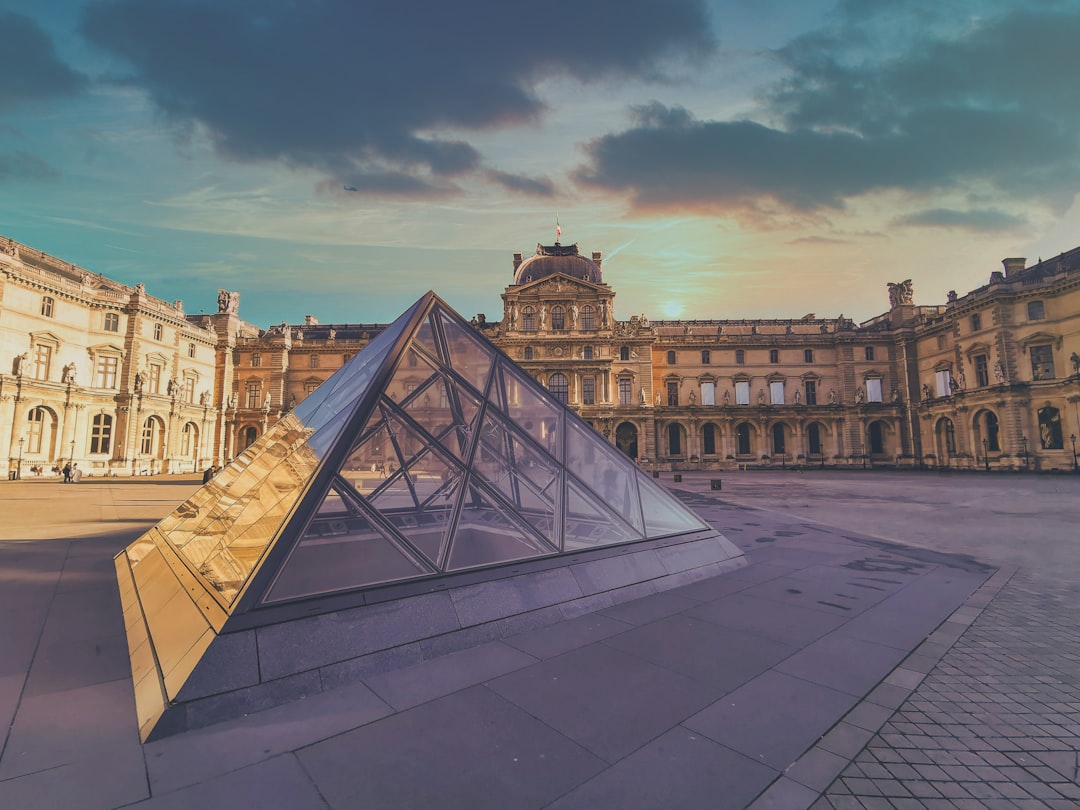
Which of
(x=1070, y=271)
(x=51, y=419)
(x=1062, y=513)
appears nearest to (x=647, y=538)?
(x=1062, y=513)

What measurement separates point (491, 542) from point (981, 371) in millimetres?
50842

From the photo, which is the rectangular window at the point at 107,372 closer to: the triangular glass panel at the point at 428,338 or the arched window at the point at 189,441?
the arched window at the point at 189,441

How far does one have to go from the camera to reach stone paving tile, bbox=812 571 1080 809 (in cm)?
275

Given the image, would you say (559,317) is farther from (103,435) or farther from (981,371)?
(103,435)

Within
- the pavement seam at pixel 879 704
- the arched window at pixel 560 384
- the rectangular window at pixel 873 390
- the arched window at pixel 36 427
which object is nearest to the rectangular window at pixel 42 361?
the arched window at pixel 36 427

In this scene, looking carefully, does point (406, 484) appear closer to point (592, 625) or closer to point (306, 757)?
point (592, 625)

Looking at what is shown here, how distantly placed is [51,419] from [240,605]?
42.1 meters

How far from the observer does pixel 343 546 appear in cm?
687

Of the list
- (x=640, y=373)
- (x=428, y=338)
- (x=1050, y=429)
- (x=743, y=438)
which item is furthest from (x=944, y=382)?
(x=428, y=338)

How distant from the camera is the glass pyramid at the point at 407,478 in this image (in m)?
4.76

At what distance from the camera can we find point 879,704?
3.68 m


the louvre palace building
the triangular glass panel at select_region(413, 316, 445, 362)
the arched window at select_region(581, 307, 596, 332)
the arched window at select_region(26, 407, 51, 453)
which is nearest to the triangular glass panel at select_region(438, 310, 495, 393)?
the triangular glass panel at select_region(413, 316, 445, 362)

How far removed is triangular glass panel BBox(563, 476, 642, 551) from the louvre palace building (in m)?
28.2

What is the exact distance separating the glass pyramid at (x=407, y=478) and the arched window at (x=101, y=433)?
3835 cm
